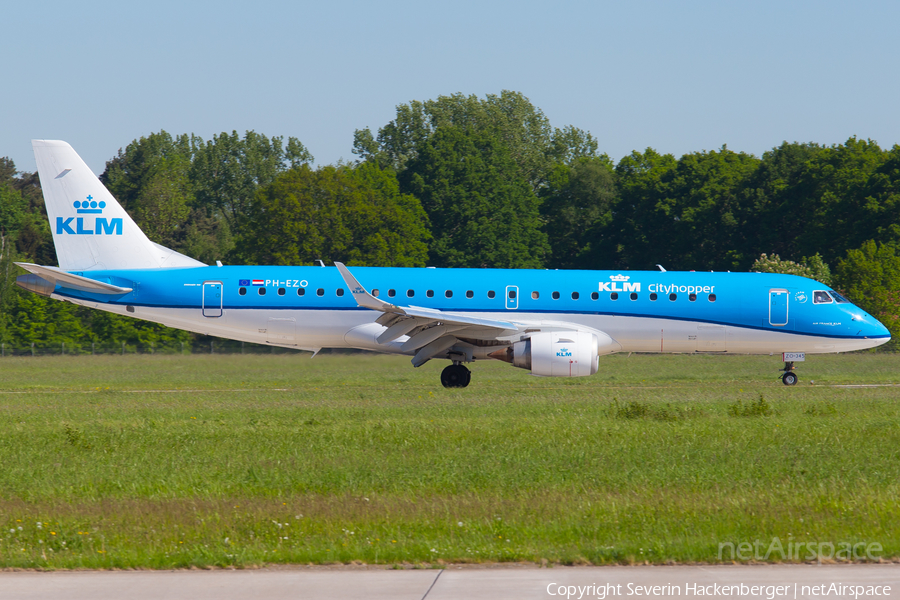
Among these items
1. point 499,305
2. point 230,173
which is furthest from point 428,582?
point 230,173

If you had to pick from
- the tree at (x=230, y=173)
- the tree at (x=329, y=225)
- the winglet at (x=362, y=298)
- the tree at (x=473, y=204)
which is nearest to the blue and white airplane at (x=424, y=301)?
the winglet at (x=362, y=298)

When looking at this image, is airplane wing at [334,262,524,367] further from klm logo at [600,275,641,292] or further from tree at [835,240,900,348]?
tree at [835,240,900,348]

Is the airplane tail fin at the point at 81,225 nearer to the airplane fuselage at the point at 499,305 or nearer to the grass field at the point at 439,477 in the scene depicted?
the airplane fuselage at the point at 499,305

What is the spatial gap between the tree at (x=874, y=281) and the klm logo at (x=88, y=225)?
42.5 meters

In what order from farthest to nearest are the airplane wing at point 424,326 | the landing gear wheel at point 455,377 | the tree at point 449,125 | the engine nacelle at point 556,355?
the tree at point 449,125, the landing gear wheel at point 455,377, the engine nacelle at point 556,355, the airplane wing at point 424,326

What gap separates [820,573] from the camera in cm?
769

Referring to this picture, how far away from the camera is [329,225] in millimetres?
67188

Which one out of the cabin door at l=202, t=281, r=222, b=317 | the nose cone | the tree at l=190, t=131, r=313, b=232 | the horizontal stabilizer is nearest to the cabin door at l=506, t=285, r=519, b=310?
the cabin door at l=202, t=281, r=222, b=317

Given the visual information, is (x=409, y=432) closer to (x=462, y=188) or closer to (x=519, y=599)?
(x=519, y=599)

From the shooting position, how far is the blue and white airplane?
26312mm

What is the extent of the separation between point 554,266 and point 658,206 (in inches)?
388

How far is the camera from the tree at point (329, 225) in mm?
65625

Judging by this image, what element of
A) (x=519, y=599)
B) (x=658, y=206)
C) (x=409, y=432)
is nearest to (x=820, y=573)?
(x=519, y=599)

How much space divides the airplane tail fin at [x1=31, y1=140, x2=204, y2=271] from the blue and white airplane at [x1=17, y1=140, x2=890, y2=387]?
0.03 metres
